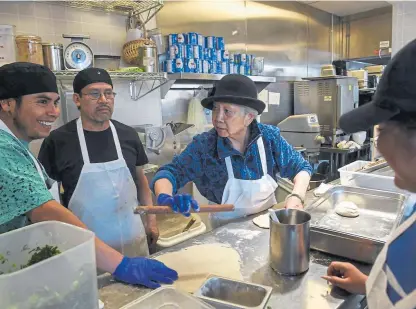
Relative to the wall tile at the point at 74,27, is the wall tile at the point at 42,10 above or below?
above

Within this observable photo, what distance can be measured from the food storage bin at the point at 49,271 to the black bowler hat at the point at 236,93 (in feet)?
3.28

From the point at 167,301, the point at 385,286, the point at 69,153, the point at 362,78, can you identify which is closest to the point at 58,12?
the point at 69,153

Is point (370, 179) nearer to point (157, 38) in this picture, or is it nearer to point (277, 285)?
point (277, 285)

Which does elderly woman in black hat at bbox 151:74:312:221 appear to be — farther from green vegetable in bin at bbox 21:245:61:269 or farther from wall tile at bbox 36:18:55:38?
wall tile at bbox 36:18:55:38

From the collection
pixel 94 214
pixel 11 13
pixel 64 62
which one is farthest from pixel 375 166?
pixel 11 13

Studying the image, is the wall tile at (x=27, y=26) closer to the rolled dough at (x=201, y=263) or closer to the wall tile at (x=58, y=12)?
the wall tile at (x=58, y=12)

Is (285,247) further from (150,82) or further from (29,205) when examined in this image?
(150,82)

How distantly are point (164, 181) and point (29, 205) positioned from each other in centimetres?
70

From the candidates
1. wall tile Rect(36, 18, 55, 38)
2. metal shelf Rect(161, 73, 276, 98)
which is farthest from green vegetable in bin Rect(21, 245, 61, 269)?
metal shelf Rect(161, 73, 276, 98)

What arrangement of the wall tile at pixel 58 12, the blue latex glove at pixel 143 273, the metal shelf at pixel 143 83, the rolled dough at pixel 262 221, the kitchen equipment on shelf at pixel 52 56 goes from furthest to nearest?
the metal shelf at pixel 143 83, the wall tile at pixel 58 12, the kitchen equipment on shelf at pixel 52 56, the rolled dough at pixel 262 221, the blue latex glove at pixel 143 273

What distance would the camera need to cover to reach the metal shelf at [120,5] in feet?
8.28

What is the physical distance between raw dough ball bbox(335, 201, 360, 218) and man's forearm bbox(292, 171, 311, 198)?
0.73ft

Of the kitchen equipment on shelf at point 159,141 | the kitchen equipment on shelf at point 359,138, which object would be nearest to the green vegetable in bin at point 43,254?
the kitchen equipment on shelf at point 159,141

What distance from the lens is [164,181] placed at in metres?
1.61
